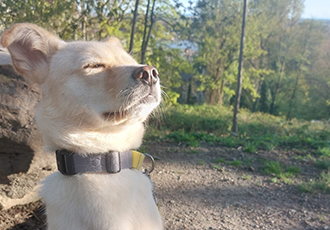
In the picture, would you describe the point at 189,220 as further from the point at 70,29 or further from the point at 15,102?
the point at 70,29

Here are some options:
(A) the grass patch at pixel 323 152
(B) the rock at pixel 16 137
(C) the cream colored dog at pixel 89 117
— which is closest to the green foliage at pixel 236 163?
(A) the grass patch at pixel 323 152

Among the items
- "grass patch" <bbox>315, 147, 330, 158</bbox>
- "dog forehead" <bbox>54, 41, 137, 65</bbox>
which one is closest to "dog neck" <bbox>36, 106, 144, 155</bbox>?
"dog forehead" <bbox>54, 41, 137, 65</bbox>

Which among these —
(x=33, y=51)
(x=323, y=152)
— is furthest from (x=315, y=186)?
(x=33, y=51)

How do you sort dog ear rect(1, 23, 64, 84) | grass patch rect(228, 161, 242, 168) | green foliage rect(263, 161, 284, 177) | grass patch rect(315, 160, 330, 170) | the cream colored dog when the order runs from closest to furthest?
the cream colored dog, dog ear rect(1, 23, 64, 84), green foliage rect(263, 161, 284, 177), grass patch rect(315, 160, 330, 170), grass patch rect(228, 161, 242, 168)

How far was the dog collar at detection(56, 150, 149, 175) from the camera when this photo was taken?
1.59 m

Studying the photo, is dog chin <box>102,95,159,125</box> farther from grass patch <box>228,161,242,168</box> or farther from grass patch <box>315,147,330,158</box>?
grass patch <box>315,147,330,158</box>

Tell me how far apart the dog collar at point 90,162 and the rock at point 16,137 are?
1.43 metres

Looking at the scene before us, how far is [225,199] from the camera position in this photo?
169 inches

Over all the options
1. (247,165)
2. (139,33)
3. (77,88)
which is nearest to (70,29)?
(139,33)

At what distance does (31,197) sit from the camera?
3.47 m

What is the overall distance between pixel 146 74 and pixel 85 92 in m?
0.40

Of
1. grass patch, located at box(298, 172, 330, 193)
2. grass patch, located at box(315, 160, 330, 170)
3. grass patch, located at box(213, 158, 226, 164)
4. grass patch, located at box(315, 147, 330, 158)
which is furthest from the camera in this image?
grass patch, located at box(315, 147, 330, 158)

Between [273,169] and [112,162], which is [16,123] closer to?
[112,162]

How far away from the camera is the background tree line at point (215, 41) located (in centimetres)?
671
